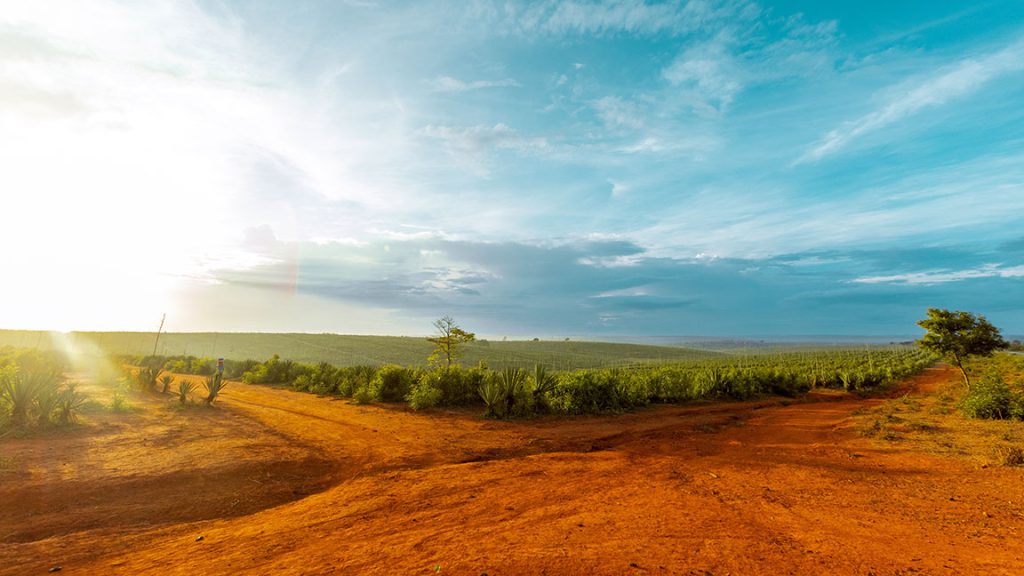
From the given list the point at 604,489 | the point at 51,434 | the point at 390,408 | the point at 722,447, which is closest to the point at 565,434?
the point at 722,447

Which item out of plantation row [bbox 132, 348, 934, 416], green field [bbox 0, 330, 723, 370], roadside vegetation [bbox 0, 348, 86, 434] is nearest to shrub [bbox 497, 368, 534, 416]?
plantation row [bbox 132, 348, 934, 416]

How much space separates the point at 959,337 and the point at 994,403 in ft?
25.3

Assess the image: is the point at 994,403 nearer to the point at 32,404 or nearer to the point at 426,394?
the point at 426,394

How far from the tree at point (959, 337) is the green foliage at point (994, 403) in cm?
647

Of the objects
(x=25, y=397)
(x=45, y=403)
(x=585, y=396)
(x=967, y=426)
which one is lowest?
(x=967, y=426)

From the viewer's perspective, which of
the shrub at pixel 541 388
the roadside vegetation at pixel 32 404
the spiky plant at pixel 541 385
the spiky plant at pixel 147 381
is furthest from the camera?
the spiky plant at pixel 147 381

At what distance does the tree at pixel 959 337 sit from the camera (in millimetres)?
17375

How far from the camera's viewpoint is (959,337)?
57.4 ft

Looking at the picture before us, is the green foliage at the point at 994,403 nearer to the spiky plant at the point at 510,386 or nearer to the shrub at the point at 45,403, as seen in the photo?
the spiky plant at the point at 510,386

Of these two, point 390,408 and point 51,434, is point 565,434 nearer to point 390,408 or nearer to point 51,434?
point 390,408

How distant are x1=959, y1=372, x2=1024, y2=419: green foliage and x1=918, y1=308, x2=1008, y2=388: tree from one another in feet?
21.2

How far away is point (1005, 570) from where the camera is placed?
3.93m

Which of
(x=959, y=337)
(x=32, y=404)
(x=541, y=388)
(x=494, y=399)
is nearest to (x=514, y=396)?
(x=494, y=399)

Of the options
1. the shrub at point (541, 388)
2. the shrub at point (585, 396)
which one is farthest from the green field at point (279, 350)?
the shrub at point (541, 388)
